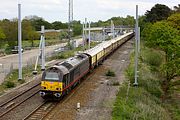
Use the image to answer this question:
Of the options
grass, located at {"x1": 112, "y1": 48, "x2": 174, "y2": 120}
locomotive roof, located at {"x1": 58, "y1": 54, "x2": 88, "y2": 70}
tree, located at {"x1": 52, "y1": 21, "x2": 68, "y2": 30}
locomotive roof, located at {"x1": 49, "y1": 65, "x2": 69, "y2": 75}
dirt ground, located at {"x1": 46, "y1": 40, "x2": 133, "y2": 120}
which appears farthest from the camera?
tree, located at {"x1": 52, "y1": 21, "x2": 68, "y2": 30}

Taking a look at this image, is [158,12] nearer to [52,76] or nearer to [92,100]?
[92,100]

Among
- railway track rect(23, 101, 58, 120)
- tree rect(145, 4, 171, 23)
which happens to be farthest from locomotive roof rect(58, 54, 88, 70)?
tree rect(145, 4, 171, 23)

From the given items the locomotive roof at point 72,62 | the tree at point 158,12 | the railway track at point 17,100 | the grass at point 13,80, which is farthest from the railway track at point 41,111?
the tree at point 158,12

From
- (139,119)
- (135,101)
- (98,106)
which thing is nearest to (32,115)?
(98,106)

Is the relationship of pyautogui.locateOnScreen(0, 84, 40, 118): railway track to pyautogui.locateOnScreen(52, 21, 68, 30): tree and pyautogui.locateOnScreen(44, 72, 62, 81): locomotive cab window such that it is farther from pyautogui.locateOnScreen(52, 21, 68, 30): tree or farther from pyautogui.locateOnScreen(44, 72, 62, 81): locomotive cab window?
pyautogui.locateOnScreen(52, 21, 68, 30): tree

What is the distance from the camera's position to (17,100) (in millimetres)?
28078

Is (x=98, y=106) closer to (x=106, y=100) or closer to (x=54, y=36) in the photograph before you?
(x=106, y=100)

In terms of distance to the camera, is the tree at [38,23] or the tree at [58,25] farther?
the tree at [58,25]

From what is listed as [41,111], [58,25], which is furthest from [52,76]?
[58,25]

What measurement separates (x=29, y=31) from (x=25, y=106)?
64.8 meters

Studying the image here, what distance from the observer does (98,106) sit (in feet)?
85.8

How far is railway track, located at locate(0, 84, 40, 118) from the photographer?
992 inches

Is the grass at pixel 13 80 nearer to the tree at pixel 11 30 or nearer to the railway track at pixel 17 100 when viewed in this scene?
the railway track at pixel 17 100

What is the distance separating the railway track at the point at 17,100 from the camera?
25.2 m
